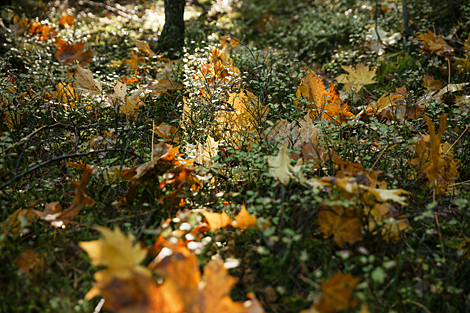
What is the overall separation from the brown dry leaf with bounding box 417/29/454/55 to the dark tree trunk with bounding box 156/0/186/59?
2436 mm

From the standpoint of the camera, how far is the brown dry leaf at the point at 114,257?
0.93 m

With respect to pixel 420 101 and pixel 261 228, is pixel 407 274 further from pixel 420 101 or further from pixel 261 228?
pixel 420 101

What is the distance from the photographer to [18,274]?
1255 millimetres

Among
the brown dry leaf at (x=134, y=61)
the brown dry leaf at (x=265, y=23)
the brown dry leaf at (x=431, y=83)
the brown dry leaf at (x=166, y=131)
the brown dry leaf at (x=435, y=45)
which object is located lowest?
the brown dry leaf at (x=166, y=131)

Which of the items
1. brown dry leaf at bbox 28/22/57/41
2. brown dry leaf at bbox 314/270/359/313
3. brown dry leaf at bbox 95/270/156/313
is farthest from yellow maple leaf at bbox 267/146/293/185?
brown dry leaf at bbox 28/22/57/41

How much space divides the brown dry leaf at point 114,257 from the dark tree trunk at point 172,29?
3173 mm

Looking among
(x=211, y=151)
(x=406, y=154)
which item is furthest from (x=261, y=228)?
(x=406, y=154)

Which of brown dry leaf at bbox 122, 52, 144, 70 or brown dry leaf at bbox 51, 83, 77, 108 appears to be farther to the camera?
brown dry leaf at bbox 122, 52, 144, 70

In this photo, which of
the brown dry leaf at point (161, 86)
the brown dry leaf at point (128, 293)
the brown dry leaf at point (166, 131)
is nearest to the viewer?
the brown dry leaf at point (128, 293)

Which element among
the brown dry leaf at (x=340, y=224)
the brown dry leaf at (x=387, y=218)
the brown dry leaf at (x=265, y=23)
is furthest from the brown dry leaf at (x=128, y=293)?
the brown dry leaf at (x=265, y=23)

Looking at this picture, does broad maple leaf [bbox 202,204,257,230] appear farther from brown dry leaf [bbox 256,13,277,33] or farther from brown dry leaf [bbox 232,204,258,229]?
brown dry leaf [bbox 256,13,277,33]

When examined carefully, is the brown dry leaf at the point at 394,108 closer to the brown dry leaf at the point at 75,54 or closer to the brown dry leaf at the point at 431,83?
the brown dry leaf at the point at 431,83

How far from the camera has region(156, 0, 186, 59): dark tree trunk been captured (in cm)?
384

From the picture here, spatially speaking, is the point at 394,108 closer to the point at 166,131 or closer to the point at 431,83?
the point at 431,83
